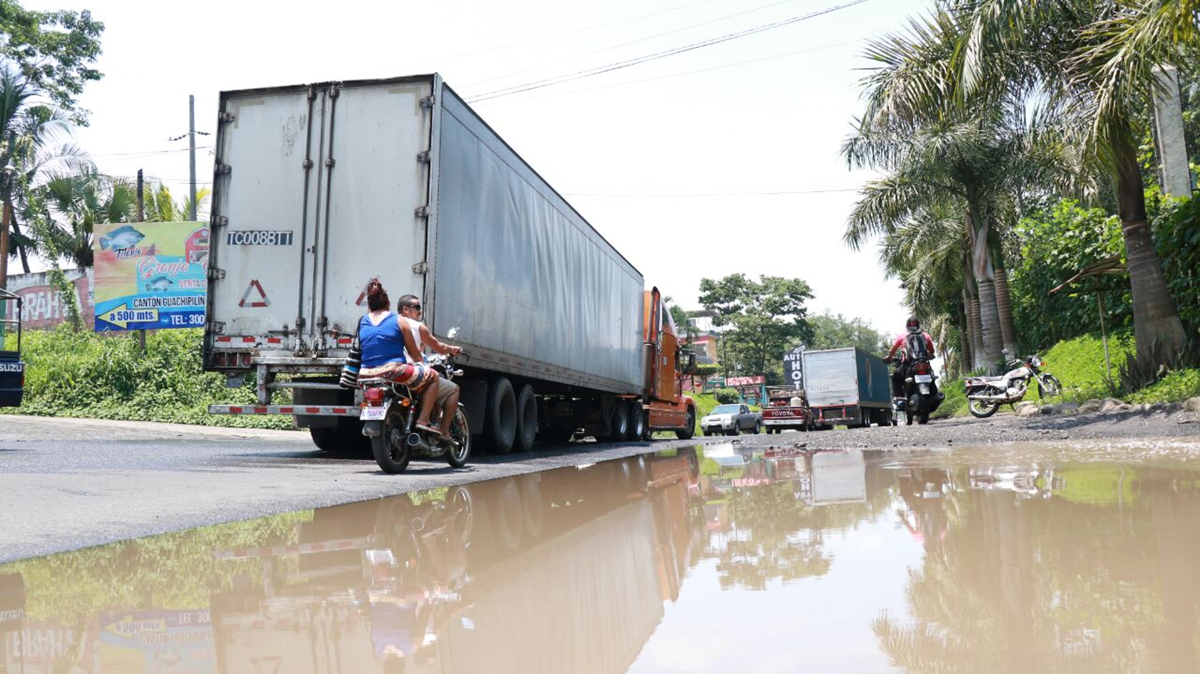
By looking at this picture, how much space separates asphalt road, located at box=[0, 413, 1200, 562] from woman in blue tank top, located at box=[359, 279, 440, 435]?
96 centimetres

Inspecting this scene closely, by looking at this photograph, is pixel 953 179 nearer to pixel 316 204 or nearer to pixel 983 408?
pixel 983 408

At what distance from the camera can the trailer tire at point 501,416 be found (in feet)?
40.5

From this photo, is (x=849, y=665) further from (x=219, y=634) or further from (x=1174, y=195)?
(x=1174, y=195)

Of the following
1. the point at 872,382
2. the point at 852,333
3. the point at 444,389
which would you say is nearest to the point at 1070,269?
the point at 872,382

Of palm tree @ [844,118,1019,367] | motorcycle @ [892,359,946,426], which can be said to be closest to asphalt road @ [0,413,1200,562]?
motorcycle @ [892,359,946,426]

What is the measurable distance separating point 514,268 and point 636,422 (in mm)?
8187

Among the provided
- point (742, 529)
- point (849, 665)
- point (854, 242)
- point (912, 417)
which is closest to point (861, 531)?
point (742, 529)

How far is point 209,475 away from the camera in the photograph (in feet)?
27.7

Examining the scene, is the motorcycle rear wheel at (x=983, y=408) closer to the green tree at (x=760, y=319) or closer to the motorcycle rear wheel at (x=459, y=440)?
the motorcycle rear wheel at (x=459, y=440)

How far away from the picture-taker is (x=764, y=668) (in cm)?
245

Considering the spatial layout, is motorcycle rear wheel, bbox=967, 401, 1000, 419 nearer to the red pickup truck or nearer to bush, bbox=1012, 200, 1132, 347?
bush, bbox=1012, 200, 1132, 347

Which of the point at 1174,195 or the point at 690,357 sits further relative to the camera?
the point at 690,357

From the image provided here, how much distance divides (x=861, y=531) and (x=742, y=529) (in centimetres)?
67

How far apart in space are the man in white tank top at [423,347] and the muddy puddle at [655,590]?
2.93 metres
